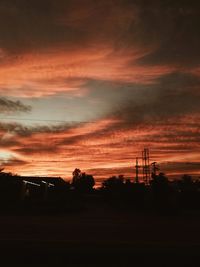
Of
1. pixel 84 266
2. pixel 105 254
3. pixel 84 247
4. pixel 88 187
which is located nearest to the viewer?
pixel 84 266

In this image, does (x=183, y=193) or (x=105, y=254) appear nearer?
(x=105, y=254)

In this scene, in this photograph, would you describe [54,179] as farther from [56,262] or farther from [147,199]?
[56,262]

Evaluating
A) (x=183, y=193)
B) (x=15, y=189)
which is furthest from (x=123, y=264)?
(x=183, y=193)

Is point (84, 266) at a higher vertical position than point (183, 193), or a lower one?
lower

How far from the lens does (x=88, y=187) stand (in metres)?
160

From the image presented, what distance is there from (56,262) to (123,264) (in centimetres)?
197

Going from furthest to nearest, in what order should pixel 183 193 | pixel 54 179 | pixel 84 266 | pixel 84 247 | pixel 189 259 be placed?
pixel 183 193 → pixel 54 179 → pixel 84 247 → pixel 189 259 → pixel 84 266

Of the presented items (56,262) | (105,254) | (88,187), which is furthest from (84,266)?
(88,187)

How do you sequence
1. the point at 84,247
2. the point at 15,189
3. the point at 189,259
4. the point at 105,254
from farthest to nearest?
the point at 15,189 < the point at 84,247 < the point at 105,254 < the point at 189,259

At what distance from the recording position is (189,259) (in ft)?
31.3

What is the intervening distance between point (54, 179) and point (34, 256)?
40.4m

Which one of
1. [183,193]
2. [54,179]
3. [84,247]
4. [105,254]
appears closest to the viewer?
[105,254]

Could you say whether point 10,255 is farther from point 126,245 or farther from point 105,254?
point 126,245

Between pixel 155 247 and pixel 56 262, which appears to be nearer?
pixel 56 262
